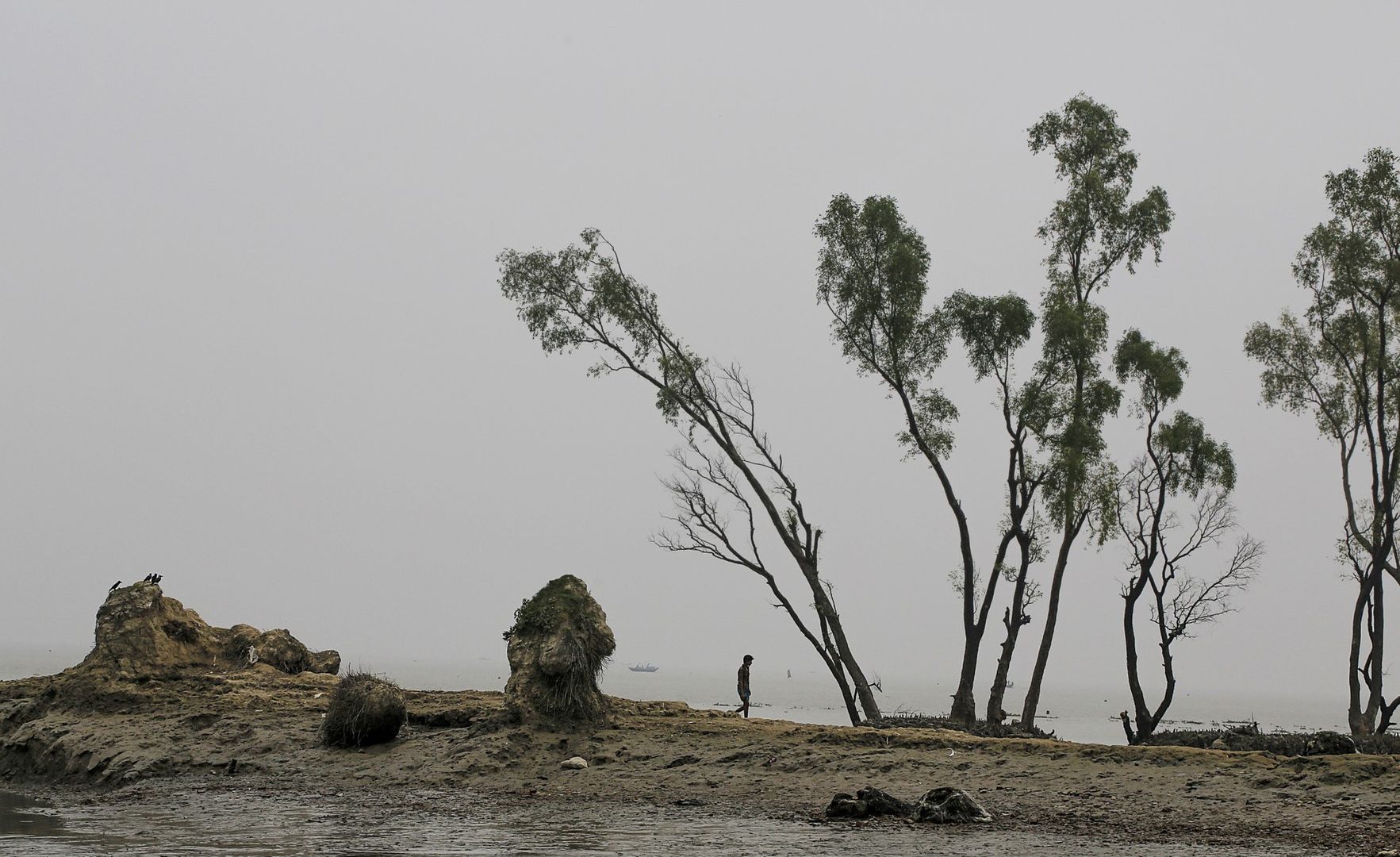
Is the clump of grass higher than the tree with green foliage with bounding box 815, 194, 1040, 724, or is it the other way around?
the tree with green foliage with bounding box 815, 194, 1040, 724

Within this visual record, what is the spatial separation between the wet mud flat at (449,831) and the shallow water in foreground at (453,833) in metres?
0.03

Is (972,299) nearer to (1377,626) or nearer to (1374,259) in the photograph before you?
(1374,259)

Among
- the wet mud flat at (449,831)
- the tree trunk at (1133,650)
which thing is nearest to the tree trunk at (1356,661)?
the tree trunk at (1133,650)

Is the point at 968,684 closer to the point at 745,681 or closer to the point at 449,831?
the point at 745,681

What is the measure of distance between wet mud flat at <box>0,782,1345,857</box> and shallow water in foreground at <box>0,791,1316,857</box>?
0.08 feet

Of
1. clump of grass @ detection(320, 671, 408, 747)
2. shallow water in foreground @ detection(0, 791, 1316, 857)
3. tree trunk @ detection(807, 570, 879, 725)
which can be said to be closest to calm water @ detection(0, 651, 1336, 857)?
shallow water in foreground @ detection(0, 791, 1316, 857)

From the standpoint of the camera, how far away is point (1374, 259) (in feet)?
102

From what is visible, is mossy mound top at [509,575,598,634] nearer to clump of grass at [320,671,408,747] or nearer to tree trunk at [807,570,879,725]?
clump of grass at [320,671,408,747]

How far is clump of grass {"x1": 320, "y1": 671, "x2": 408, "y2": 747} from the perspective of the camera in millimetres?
20531

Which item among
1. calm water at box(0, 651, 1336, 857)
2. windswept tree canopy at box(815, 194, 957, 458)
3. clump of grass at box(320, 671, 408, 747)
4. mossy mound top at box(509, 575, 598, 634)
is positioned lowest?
calm water at box(0, 651, 1336, 857)

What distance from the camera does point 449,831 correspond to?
Result: 14.7m

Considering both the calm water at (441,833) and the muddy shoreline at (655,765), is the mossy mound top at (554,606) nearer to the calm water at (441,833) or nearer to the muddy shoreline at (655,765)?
the muddy shoreline at (655,765)

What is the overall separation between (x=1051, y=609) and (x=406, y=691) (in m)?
16.0

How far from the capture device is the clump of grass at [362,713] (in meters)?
20.5
